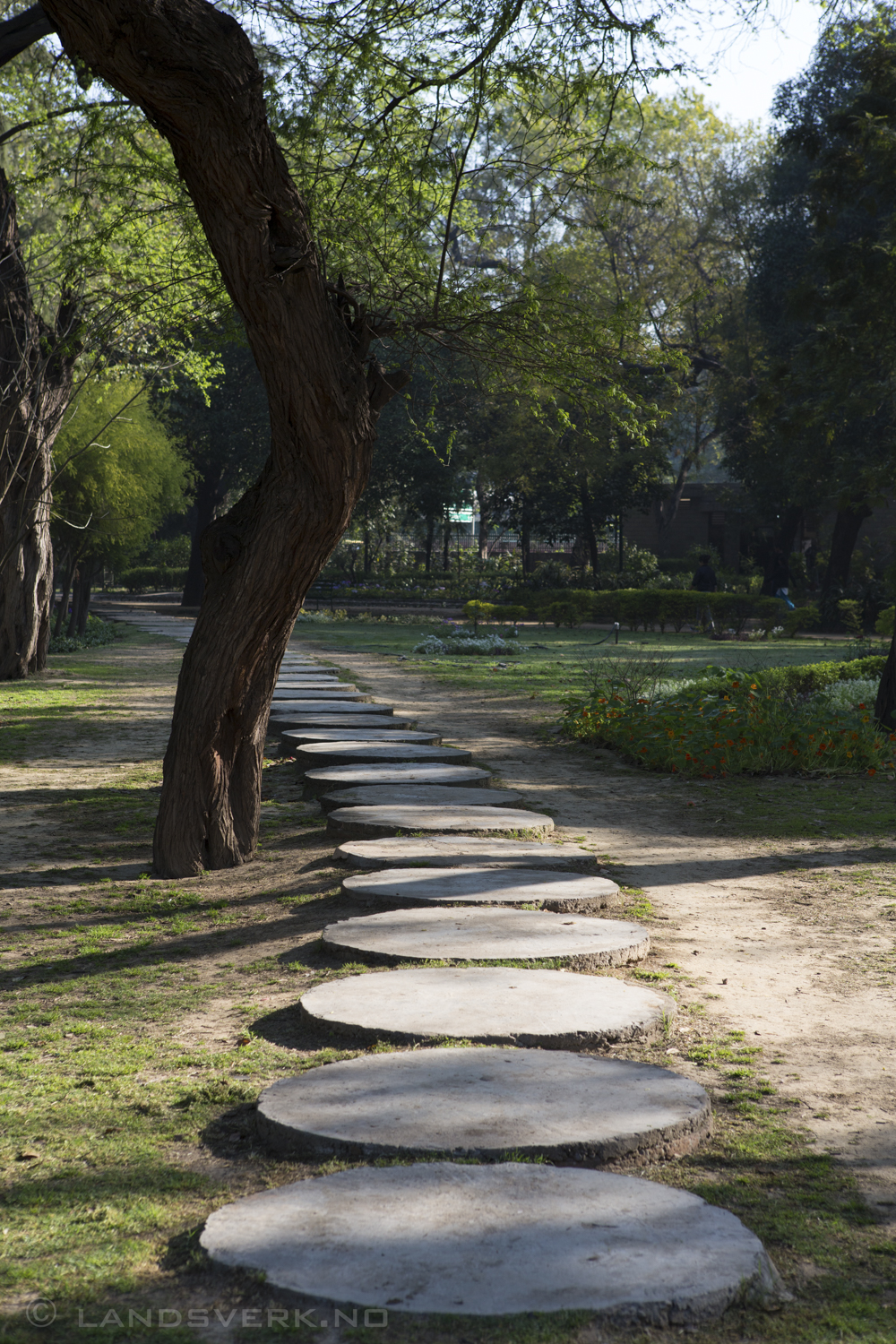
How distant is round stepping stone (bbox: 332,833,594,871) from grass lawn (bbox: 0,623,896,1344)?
0.21 meters

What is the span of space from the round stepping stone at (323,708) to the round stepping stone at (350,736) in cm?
83

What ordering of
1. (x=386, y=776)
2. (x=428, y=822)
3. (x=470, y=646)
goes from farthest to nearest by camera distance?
1. (x=470, y=646)
2. (x=386, y=776)
3. (x=428, y=822)

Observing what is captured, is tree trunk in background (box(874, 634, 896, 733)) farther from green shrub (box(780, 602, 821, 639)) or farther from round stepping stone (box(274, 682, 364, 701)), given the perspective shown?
green shrub (box(780, 602, 821, 639))

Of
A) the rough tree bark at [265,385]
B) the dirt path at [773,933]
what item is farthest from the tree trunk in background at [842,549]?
the rough tree bark at [265,385]

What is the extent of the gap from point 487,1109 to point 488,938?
54.9 inches

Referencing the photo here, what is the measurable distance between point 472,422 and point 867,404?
1814 cm

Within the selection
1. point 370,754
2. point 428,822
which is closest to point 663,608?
point 370,754

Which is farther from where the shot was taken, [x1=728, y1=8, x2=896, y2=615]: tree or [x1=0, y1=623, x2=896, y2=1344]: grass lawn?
[x1=728, y1=8, x2=896, y2=615]: tree

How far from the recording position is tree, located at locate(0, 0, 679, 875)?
14.4 ft

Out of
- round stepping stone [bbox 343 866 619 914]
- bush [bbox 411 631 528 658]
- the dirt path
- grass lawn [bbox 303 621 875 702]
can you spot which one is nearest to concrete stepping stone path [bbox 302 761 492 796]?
the dirt path

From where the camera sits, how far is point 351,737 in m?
8.16

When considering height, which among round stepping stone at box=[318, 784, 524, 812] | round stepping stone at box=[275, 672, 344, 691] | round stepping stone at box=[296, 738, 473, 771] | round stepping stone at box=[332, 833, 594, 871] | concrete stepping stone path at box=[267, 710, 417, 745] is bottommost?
round stepping stone at box=[332, 833, 594, 871]

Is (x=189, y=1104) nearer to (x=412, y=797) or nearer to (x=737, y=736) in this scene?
(x=412, y=797)

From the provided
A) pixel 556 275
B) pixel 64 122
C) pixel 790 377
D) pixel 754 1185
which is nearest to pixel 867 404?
pixel 790 377
